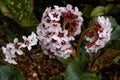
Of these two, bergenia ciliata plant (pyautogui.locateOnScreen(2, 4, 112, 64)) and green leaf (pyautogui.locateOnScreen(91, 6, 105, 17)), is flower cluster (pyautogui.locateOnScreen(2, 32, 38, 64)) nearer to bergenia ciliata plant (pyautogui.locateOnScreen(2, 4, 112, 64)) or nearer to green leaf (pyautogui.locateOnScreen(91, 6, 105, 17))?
bergenia ciliata plant (pyautogui.locateOnScreen(2, 4, 112, 64))

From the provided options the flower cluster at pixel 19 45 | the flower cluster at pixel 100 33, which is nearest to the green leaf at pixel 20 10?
the flower cluster at pixel 19 45

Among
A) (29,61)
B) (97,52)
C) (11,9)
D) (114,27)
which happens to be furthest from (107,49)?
(11,9)

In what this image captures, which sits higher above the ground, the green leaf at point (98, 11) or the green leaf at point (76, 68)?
the green leaf at point (98, 11)

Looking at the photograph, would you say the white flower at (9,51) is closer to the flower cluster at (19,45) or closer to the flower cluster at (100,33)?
the flower cluster at (19,45)

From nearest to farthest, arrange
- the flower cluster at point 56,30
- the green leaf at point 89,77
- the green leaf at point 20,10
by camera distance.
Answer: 1. the flower cluster at point 56,30
2. the green leaf at point 89,77
3. the green leaf at point 20,10

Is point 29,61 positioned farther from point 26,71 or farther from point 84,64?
point 84,64

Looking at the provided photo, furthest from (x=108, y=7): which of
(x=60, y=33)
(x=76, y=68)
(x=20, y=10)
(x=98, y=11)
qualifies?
(x=60, y=33)

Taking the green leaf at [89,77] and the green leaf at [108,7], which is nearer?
the green leaf at [89,77]

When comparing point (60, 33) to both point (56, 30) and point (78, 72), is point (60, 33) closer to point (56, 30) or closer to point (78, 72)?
point (56, 30)
